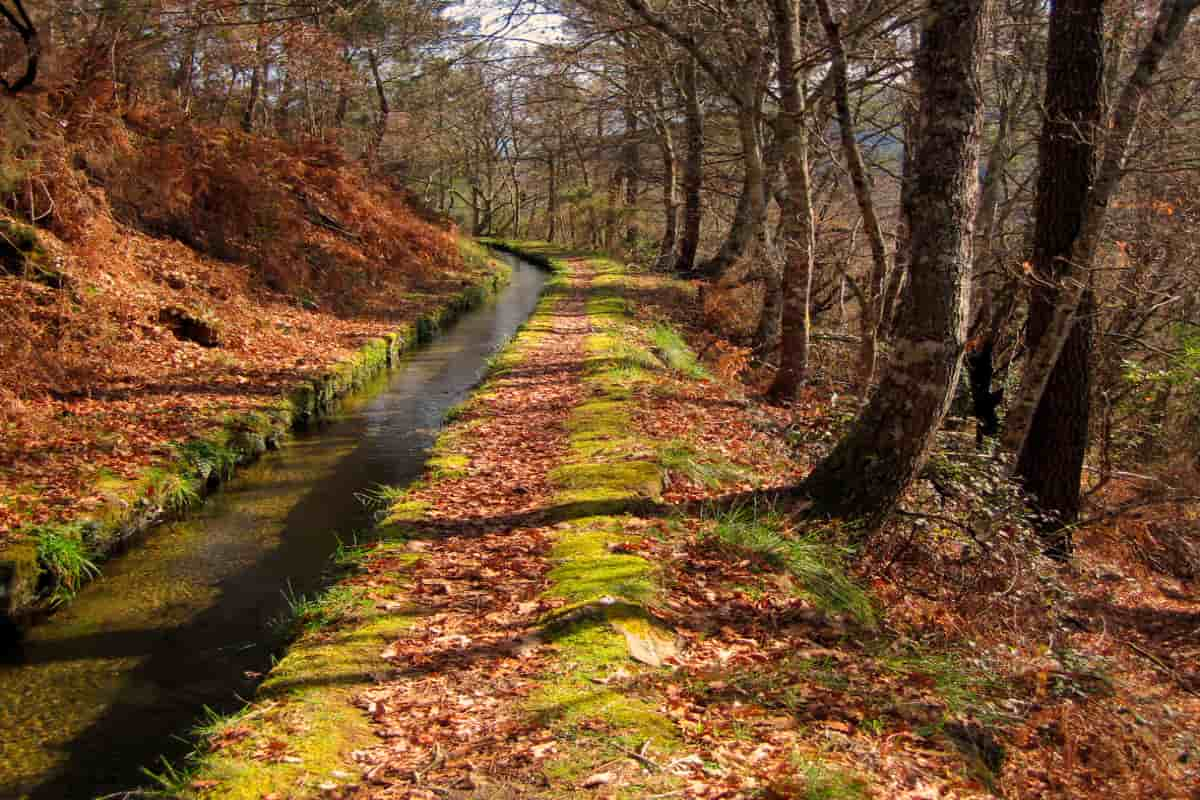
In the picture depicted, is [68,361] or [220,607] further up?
[68,361]

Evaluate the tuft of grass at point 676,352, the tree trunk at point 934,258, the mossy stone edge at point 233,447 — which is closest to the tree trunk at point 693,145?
the tuft of grass at point 676,352

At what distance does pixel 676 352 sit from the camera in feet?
45.1

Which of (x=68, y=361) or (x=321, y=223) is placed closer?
(x=68, y=361)

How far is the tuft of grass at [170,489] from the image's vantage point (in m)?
7.13

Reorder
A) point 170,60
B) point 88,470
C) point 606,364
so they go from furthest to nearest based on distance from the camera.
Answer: point 170,60 < point 606,364 < point 88,470

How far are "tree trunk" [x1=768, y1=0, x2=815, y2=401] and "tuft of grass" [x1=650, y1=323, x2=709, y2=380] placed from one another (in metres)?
1.54

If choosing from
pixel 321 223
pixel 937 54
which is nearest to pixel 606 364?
pixel 937 54

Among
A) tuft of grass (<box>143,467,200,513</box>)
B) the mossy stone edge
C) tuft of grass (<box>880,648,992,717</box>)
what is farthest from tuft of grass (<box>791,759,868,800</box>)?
tuft of grass (<box>143,467,200,513</box>)

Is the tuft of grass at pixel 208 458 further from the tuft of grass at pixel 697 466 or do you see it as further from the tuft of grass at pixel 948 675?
the tuft of grass at pixel 948 675

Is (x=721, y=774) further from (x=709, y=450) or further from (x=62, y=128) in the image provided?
(x=62, y=128)

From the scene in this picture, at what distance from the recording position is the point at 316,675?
13.6ft

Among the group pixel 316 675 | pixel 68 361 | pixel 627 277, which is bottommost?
pixel 316 675

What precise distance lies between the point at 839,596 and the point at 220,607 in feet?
13.9

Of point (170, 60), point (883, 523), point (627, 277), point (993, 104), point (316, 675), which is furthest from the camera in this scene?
point (627, 277)
